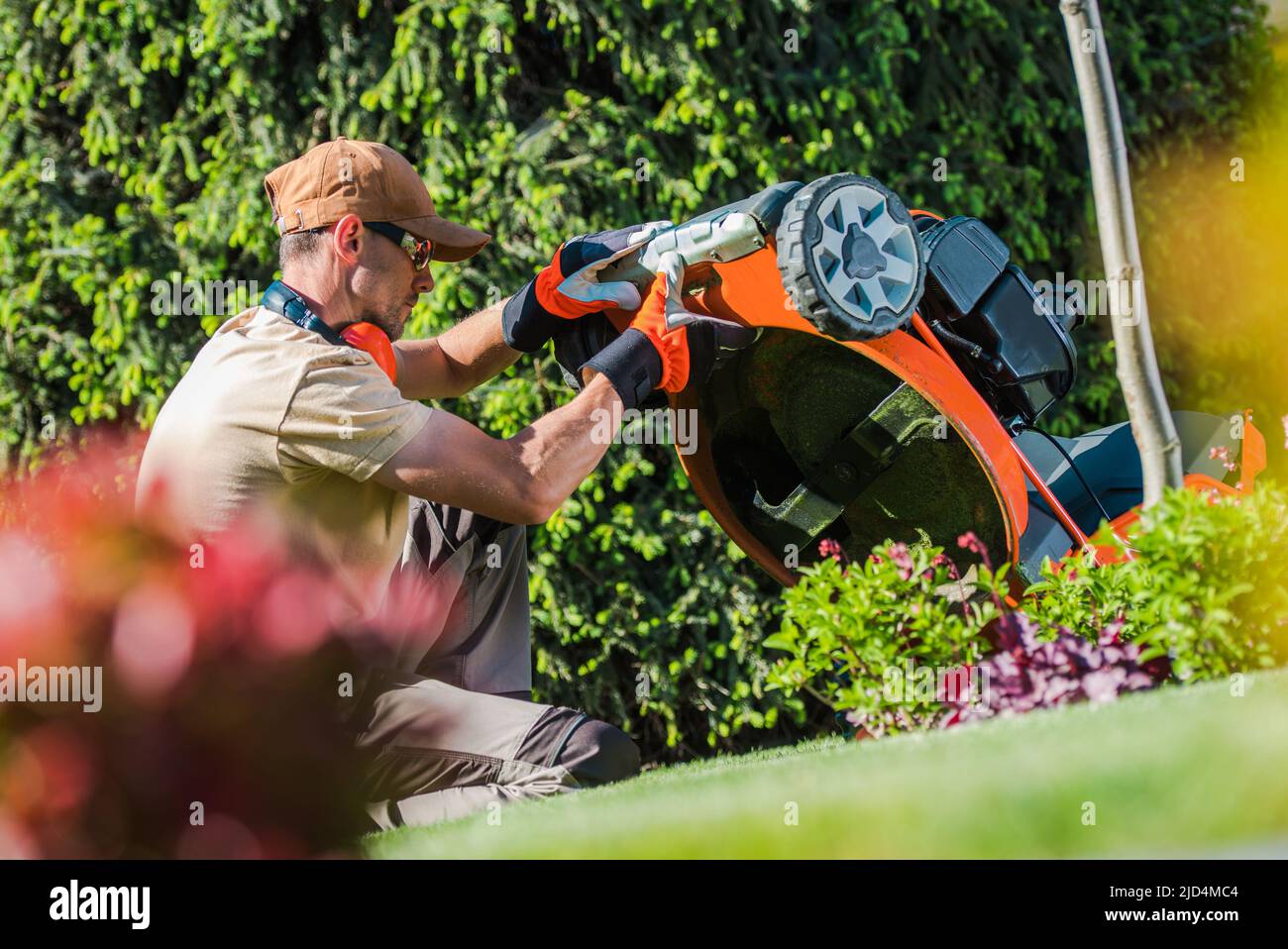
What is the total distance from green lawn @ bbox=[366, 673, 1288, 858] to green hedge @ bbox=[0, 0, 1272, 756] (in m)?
2.85

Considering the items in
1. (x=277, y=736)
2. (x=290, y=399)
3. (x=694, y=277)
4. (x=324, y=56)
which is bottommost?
(x=277, y=736)

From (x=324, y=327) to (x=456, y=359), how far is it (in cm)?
86

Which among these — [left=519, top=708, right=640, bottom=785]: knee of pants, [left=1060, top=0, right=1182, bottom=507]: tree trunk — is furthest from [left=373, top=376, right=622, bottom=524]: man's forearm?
[left=1060, top=0, right=1182, bottom=507]: tree trunk

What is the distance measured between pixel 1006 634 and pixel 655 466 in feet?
8.87

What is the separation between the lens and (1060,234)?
6273 millimetres

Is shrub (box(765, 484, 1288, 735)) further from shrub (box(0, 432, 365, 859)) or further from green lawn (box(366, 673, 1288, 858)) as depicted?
shrub (box(0, 432, 365, 859))

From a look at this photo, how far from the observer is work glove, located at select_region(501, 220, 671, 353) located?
3.34m

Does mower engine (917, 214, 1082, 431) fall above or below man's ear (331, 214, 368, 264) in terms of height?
below

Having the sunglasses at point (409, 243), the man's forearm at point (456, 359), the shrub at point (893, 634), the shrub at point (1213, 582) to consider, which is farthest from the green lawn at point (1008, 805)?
the man's forearm at point (456, 359)

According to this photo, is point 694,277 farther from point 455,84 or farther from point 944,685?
point 455,84

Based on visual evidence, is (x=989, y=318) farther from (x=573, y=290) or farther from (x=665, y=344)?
(x=573, y=290)

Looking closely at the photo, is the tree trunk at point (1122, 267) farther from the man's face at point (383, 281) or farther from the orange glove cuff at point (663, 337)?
the man's face at point (383, 281)

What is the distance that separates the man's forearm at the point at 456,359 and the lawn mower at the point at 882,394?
1.21ft
